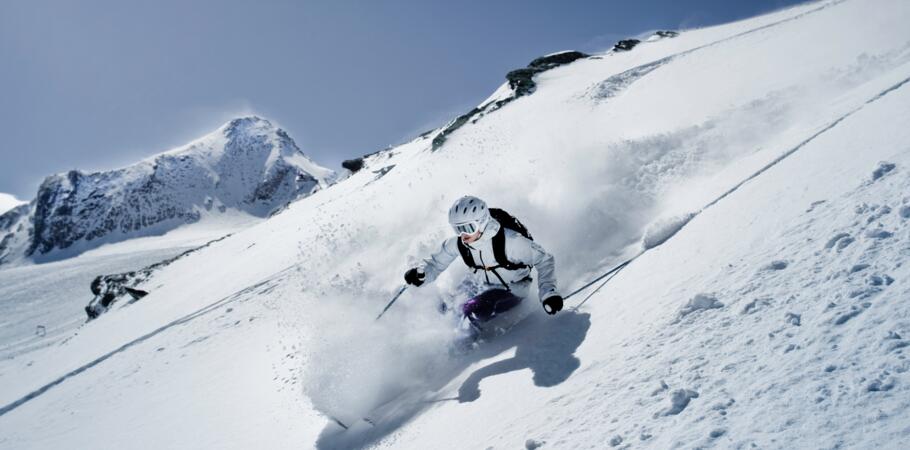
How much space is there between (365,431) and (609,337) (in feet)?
11.3

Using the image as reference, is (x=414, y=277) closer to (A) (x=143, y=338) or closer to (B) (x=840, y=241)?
(B) (x=840, y=241)

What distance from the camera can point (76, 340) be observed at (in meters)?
22.5

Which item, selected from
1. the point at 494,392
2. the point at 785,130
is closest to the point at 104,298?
the point at 494,392

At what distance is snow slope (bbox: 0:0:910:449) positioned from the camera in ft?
9.63

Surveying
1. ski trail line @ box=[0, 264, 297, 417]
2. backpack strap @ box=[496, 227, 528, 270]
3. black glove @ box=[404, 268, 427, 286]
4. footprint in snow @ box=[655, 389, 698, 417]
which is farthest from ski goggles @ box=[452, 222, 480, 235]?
ski trail line @ box=[0, 264, 297, 417]

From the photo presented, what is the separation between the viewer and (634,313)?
4.75m

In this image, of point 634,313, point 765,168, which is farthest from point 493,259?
point 765,168

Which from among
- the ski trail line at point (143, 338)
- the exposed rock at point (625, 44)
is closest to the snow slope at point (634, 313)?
the ski trail line at point (143, 338)

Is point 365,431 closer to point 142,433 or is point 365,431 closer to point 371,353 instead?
point 371,353

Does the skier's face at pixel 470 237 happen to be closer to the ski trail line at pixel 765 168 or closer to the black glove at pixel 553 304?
the black glove at pixel 553 304

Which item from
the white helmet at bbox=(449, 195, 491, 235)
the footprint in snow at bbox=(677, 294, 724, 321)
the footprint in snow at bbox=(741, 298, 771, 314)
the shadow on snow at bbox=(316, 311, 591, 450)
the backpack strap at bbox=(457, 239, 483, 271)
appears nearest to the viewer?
the footprint in snow at bbox=(741, 298, 771, 314)

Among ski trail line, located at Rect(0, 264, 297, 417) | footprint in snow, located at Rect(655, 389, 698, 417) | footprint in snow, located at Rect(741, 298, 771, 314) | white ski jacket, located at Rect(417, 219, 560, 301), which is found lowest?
footprint in snow, located at Rect(655, 389, 698, 417)

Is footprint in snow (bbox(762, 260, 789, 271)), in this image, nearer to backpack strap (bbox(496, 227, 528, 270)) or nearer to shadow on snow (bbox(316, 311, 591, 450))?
shadow on snow (bbox(316, 311, 591, 450))

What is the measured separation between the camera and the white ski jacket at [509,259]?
6.34 metres
